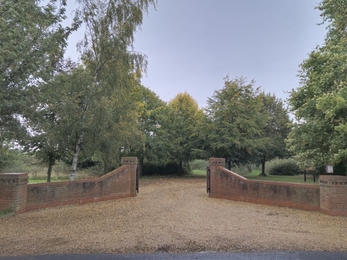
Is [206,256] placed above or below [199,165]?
below

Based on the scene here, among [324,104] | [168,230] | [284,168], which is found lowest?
[168,230]

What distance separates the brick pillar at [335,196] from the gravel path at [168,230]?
1.12 feet

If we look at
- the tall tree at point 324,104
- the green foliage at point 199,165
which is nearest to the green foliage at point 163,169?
Answer: the green foliage at point 199,165

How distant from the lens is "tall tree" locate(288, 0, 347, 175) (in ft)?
25.7

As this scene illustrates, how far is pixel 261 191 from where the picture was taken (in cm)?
1005

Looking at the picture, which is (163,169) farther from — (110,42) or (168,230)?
(168,230)

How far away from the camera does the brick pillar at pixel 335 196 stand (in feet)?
25.2

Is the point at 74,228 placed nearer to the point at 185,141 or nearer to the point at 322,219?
the point at 322,219

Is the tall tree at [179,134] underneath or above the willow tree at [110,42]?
underneath

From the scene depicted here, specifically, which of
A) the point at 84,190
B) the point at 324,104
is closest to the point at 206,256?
the point at 324,104

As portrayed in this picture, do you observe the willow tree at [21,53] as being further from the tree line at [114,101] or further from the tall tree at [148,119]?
the tall tree at [148,119]

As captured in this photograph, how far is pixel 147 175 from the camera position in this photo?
25109 mm

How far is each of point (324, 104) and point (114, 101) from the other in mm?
8002

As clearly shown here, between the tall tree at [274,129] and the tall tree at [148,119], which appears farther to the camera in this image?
the tall tree at [274,129]
